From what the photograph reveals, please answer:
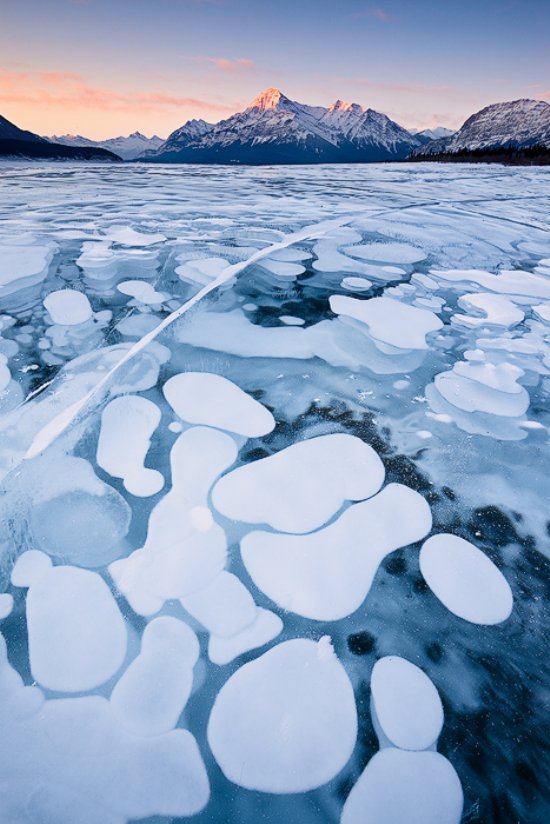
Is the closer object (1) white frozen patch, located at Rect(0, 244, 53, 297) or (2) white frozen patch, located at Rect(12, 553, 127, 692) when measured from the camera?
(2) white frozen patch, located at Rect(12, 553, 127, 692)

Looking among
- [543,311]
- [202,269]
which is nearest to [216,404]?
[202,269]

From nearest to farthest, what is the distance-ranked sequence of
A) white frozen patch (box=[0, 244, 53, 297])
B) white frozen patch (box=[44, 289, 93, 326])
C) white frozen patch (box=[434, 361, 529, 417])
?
1. white frozen patch (box=[434, 361, 529, 417])
2. white frozen patch (box=[44, 289, 93, 326])
3. white frozen patch (box=[0, 244, 53, 297])

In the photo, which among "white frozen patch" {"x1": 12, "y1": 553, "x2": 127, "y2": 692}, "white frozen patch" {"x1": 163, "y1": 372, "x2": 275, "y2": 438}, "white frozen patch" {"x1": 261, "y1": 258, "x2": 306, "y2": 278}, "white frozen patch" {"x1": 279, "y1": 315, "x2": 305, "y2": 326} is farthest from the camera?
"white frozen patch" {"x1": 261, "y1": 258, "x2": 306, "y2": 278}

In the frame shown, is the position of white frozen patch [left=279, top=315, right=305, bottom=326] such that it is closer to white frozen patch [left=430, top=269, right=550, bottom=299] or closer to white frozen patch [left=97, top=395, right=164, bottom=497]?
white frozen patch [left=97, top=395, right=164, bottom=497]

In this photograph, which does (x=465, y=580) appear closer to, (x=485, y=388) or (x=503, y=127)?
(x=485, y=388)

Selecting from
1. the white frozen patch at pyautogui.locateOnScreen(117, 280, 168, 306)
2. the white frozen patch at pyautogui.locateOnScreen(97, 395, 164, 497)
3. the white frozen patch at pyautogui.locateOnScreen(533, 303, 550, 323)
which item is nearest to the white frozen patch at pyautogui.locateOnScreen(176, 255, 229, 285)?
the white frozen patch at pyautogui.locateOnScreen(117, 280, 168, 306)

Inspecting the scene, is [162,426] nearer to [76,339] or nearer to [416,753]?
[76,339]
